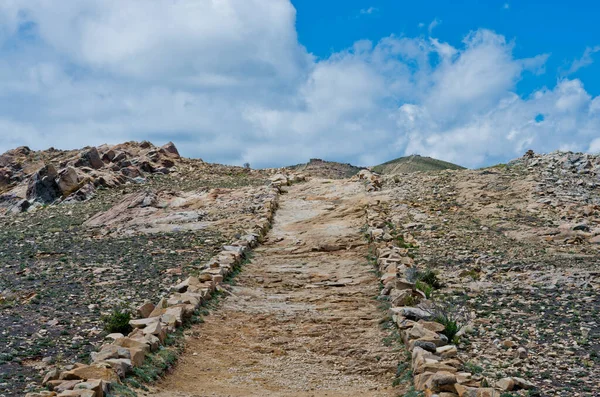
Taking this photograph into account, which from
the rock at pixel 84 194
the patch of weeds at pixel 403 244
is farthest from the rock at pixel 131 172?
the patch of weeds at pixel 403 244

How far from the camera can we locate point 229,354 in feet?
33.0

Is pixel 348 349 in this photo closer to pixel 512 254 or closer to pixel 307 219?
pixel 512 254

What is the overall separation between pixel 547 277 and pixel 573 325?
9.33 feet

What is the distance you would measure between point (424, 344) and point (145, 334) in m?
4.09

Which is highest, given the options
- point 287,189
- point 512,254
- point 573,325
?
point 287,189

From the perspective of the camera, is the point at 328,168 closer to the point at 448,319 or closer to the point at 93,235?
the point at 93,235

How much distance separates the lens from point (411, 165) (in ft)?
213

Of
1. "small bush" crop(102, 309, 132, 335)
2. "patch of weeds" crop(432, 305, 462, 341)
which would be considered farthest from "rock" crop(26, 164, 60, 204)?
"patch of weeds" crop(432, 305, 462, 341)

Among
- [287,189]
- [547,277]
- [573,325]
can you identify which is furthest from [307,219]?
[573,325]

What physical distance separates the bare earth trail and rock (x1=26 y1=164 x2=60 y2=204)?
15338 millimetres

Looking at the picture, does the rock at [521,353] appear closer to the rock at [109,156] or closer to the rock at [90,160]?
the rock at [90,160]

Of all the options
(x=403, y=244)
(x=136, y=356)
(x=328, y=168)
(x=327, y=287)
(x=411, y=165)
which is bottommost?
(x=136, y=356)

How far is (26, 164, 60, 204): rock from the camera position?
96.7ft

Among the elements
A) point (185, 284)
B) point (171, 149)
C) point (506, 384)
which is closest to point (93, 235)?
point (185, 284)
